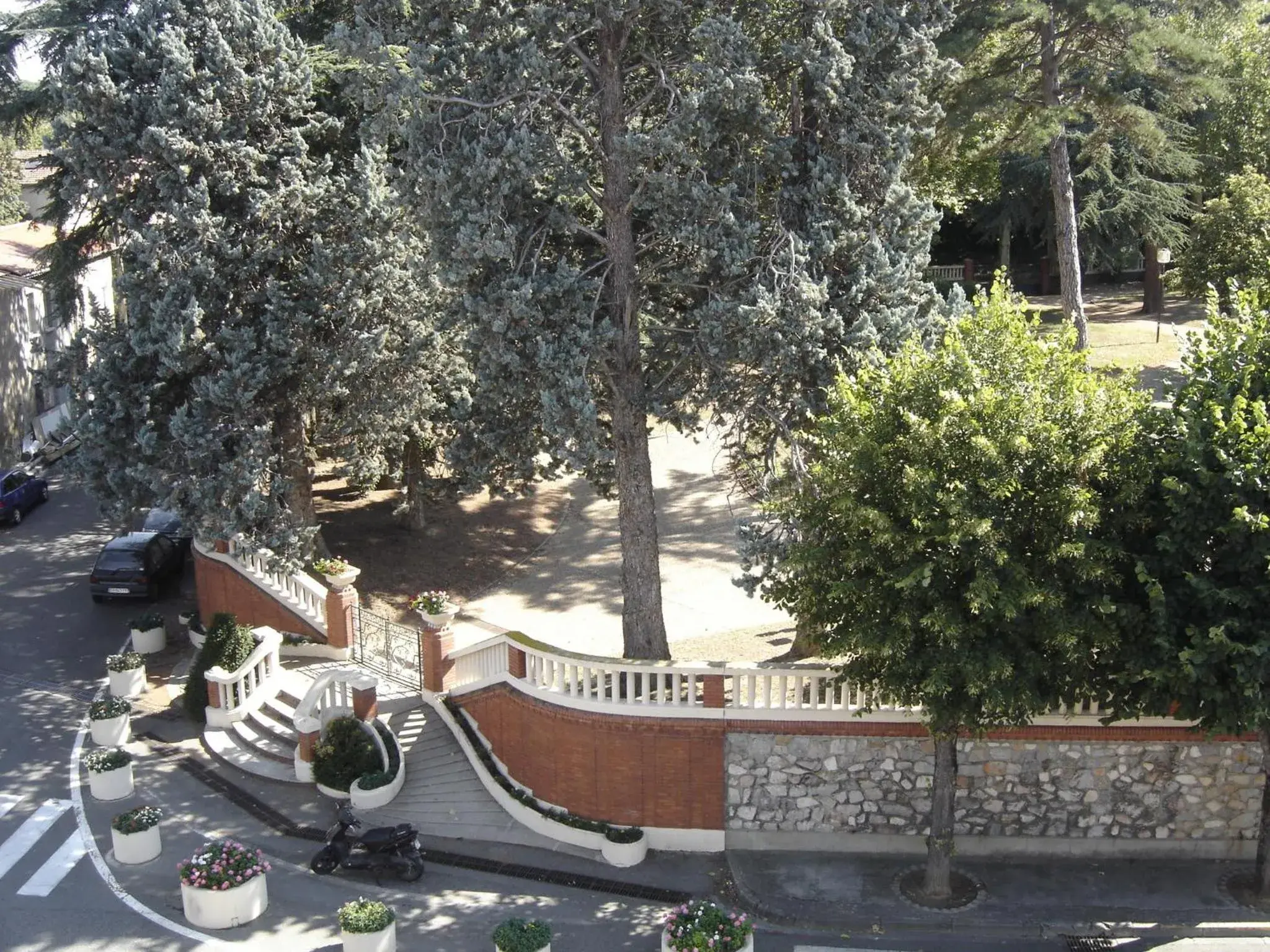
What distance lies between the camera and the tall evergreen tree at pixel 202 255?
19469 mm

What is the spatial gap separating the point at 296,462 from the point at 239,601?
2.67 meters

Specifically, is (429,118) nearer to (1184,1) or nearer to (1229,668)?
(1229,668)

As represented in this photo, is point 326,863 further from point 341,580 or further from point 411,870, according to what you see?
point 341,580

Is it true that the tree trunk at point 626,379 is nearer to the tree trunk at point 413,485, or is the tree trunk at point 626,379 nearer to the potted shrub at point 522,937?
the potted shrub at point 522,937

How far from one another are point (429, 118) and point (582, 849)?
32.1 feet

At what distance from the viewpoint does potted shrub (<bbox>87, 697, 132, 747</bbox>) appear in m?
18.9

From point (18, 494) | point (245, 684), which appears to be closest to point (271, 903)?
point (245, 684)

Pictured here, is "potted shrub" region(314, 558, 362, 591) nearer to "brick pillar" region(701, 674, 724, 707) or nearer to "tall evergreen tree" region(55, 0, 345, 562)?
"tall evergreen tree" region(55, 0, 345, 562)

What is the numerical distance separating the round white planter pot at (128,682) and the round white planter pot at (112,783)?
324 cm

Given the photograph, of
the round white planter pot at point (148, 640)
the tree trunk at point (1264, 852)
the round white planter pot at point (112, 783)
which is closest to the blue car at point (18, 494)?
the round white planter pot at point (148, 640)

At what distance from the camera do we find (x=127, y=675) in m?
20.5

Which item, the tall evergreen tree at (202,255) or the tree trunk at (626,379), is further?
the tall evergreen tree at (202,255)

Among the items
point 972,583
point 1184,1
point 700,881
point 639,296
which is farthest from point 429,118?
point 1184,1

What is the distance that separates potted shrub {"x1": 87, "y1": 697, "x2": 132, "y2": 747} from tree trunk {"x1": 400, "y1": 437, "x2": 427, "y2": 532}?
696 cm
